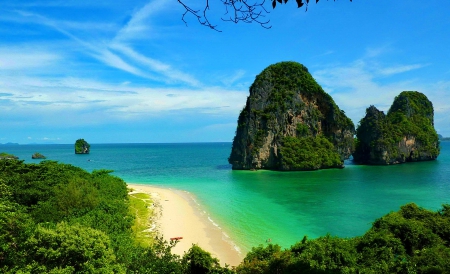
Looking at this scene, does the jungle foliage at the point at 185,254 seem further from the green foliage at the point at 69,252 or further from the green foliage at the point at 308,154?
the green foliage at the point at 308,154

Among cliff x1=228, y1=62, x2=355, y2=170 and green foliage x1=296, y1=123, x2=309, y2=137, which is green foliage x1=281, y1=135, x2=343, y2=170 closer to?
cliff x1=228, y1=62, x2=355, y2=170

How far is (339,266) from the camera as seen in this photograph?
10.1 meters

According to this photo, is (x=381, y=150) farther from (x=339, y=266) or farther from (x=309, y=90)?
(x=339, y=266)

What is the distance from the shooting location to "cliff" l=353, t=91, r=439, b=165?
69.2 meters

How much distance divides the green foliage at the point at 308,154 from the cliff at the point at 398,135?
13.1 metres

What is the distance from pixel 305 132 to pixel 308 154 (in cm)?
726

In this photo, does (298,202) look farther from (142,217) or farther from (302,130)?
(302,130)

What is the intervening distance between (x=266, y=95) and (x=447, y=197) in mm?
39445

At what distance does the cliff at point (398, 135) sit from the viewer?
227 feet

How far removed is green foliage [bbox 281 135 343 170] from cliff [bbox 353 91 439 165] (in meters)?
13.1

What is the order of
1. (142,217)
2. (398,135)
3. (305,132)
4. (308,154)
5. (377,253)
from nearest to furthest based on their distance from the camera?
1. (377,253)
2. (142,217)
3. (308,154)
4. (305,132)
5. (398,135)

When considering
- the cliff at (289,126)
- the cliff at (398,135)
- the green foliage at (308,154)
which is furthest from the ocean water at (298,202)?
the cliff at (398,135)

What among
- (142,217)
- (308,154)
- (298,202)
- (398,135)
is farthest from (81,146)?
(298,202)

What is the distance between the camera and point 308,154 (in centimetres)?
5925
